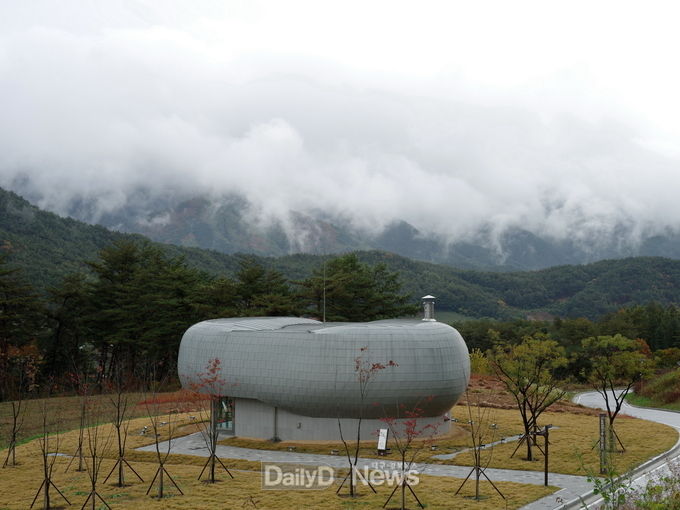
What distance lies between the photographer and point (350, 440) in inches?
1217

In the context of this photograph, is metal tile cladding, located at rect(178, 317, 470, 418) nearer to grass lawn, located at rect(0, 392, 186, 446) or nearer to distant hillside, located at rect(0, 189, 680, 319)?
grass lawn, located at rect(0, 392, 186, 446)

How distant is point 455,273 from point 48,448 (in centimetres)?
A: 16759

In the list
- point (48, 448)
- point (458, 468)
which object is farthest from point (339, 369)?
point (48, 448)

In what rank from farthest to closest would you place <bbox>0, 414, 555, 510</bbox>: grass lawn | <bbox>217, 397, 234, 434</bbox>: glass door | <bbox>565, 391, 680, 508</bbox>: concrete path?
<bbox>217, 397, 234, 434</bbox>: glass door
<bbox>565, 391, 680, 508</bbox>: concrete path
<bbox>0, 414, 555, 510</bbox>: grass lawn

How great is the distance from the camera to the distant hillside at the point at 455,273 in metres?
104

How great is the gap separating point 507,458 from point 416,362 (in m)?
5.80

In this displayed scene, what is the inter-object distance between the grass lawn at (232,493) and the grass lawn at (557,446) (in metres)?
3.72

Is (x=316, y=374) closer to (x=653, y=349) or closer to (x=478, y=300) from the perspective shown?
(x=653, y=349)

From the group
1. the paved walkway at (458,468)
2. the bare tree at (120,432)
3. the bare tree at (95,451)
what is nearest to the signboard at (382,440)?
the paved walkway at (458,468)

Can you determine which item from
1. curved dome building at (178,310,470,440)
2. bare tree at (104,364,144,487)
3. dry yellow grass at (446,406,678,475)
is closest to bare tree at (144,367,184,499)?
bare tree at (104,364,144,487)

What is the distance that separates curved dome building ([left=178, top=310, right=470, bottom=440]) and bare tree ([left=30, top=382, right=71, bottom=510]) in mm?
6952

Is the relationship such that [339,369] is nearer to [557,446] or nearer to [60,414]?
[557,446]

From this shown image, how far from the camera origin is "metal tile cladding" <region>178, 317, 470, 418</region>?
29.9 metres

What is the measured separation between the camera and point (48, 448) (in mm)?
27109
